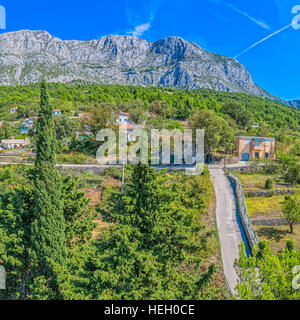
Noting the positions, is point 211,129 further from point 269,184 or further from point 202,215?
point 202,215

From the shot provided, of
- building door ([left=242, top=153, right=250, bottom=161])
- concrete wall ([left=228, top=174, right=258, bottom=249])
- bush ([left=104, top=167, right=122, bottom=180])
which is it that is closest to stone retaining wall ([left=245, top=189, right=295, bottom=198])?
concrete wall ([left=228, top=174, right=258, bottom=249])

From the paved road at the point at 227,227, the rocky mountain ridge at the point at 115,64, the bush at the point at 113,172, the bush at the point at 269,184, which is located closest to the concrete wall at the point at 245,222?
the paved road at the point at 227,227

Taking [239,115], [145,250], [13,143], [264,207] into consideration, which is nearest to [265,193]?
[264,207]

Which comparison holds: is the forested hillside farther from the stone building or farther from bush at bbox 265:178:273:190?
bush at bbox 265:178:273:190

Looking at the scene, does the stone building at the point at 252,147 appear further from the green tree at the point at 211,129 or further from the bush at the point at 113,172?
the bush at the point at 113,172
